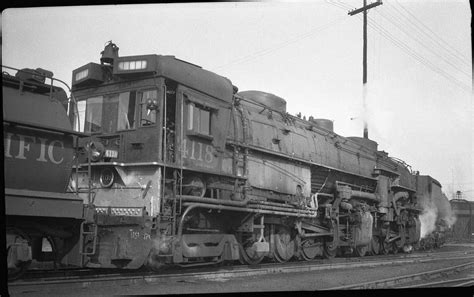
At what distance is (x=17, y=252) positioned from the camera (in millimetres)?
6812

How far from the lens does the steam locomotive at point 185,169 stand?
351 inches

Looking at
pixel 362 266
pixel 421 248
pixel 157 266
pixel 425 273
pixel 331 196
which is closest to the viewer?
pixel 157 266

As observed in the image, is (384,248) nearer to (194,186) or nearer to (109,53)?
(194,186)

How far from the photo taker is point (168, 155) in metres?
9.45

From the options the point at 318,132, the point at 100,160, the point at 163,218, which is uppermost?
the point at 318,132

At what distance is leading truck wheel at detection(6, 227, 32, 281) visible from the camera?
673cm

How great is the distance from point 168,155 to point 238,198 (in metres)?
2.37

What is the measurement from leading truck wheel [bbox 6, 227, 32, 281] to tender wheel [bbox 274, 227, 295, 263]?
6.91 m

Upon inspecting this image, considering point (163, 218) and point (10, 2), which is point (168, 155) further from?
point (10, 2)

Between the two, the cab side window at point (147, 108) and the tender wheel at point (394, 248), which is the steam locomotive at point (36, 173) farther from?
the tender wheel at point (394, 248)

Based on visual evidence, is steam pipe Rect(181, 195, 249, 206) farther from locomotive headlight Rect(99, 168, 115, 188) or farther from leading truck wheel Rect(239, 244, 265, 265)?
locomotive headlight Rect(99, 168, 115, 188)

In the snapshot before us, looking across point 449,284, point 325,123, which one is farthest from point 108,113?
point 325,123

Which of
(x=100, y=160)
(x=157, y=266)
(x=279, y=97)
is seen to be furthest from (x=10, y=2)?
(x=279, y=97)

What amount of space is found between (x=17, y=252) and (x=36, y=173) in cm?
115
